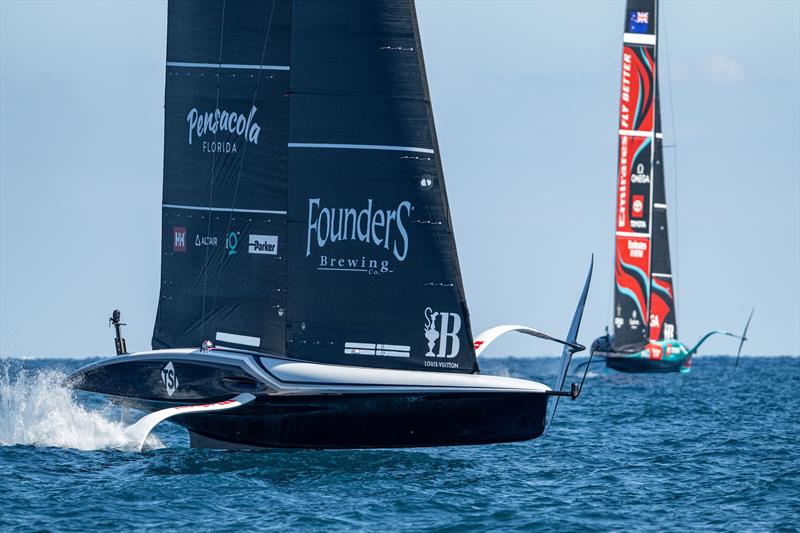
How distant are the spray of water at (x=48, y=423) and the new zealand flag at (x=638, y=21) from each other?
33944mm

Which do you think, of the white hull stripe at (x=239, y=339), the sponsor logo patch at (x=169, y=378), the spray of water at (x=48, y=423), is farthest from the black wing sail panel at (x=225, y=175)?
the spray of water at (x=48, y=423)

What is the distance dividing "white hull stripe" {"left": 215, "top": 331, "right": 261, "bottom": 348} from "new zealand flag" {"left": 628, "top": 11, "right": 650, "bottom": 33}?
3437 centimetres

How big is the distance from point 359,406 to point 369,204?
8.99ft

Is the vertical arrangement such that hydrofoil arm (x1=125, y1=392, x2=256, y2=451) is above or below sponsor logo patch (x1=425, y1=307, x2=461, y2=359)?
below

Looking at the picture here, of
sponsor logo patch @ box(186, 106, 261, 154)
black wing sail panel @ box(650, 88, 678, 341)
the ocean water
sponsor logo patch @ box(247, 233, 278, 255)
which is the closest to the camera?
the ocean water

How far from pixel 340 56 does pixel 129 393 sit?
572 centimetres

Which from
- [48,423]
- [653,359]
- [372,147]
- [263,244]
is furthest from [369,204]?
[653,359]

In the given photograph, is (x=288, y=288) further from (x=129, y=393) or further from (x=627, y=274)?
(x=627, y=274)

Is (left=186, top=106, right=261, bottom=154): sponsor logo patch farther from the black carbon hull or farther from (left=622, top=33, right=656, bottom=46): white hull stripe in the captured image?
(left=622, top=33, right=656, bottom=46): white hull stripe

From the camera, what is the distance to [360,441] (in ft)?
58.1

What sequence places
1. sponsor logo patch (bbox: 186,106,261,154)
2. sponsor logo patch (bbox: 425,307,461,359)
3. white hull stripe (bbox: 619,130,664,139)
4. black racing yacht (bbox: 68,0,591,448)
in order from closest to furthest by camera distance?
1. black racing yacht (bbox: 68,0,591,448)
2. sponsor logo patch (bbox: 425,307,461,359)
3. sponsor logo patch (bbox: 186,106,261,154)
4. white hull stripe (bbox: 619,130,664,139)

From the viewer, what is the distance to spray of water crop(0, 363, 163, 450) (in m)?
21.0

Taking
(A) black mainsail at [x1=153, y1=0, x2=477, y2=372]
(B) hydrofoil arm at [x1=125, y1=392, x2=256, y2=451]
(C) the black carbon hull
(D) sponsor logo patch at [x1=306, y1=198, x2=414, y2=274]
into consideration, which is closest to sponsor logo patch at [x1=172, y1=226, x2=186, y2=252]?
(A) black mainsail at [x1=153, y1=0, x2=477, y2=372]

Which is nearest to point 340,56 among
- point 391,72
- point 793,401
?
point 391,72
